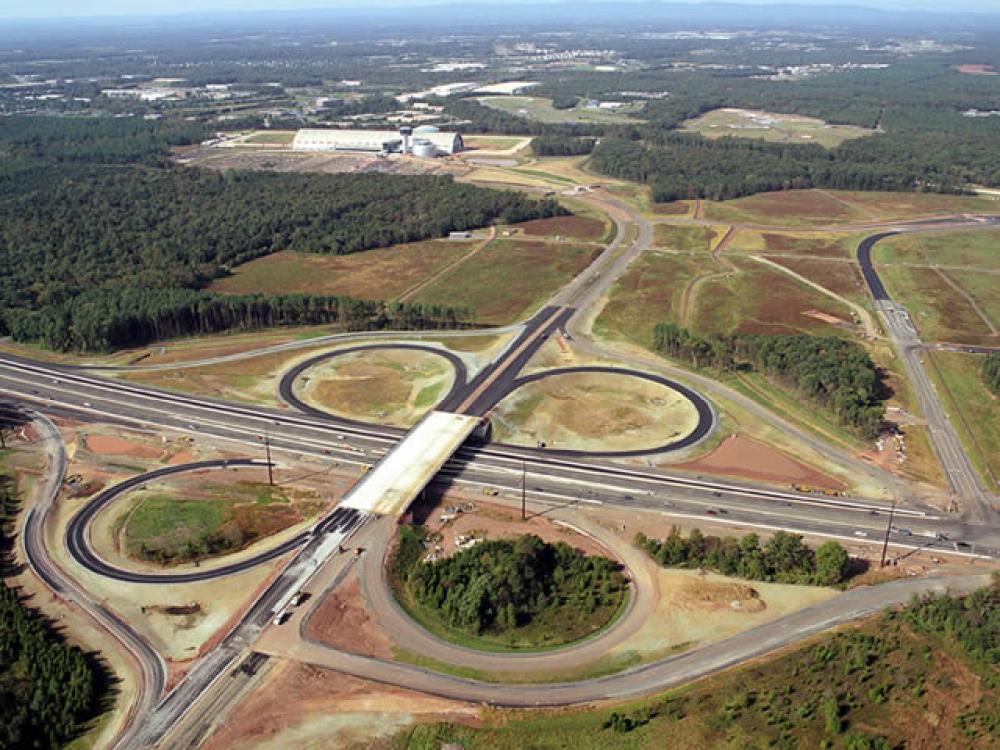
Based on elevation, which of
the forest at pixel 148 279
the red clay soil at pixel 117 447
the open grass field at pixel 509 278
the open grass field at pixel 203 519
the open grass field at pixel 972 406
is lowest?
the open grass field at pixel 972 406

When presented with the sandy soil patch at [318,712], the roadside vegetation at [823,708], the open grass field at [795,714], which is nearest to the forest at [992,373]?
the roadside vegetation at [823,708]

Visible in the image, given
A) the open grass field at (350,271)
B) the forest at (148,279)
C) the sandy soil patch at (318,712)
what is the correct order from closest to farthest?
the sandy soil patch at (318,712)
the forest at (148,279)
the open grass field at (350,271)

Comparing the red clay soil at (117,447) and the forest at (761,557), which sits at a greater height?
the red clay soil at (117,447)

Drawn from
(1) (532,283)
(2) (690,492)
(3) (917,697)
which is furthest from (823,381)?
(1) (532,283)

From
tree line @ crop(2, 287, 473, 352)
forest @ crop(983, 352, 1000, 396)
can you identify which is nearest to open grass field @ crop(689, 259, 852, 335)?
forest @ crop(983, 352, 1000, 396)

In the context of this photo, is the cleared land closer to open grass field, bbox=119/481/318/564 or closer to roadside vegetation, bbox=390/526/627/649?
open grass field, bbox=119/481/318/564

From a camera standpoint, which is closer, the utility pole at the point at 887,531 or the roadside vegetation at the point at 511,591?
the roadside vegetation at the point at 511,591

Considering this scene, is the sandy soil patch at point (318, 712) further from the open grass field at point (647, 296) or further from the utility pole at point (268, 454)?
the open grass field at point (647, 296)

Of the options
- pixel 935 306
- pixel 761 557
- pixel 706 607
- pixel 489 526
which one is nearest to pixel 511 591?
pixel 489 526
